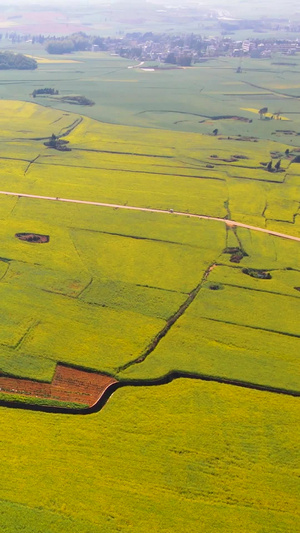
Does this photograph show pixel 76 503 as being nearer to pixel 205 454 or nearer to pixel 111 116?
pixel 205 454

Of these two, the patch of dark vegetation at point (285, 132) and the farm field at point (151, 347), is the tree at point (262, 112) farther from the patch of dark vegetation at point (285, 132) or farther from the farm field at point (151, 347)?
the farm field at point (151, 347)

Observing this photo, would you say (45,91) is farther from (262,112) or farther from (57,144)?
(262,112)

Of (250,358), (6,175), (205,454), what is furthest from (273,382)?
(6,175)

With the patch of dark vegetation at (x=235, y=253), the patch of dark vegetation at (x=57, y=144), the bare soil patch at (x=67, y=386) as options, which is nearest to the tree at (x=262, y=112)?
the patch of dark vegetation at (x=57, y=144)

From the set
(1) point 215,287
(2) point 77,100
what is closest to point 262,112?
(2) point 77,100

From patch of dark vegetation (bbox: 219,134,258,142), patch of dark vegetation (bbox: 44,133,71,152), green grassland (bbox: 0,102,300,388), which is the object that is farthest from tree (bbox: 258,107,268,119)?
patch of dark vegetation (bbox: 44,133,71,152)

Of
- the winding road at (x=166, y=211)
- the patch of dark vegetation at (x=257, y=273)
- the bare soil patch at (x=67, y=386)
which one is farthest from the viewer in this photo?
the winding road at (x=166, y=211)

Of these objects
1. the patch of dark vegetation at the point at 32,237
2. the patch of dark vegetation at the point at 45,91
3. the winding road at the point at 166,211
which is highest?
the patch of dark vegetation at the point at 45,91
